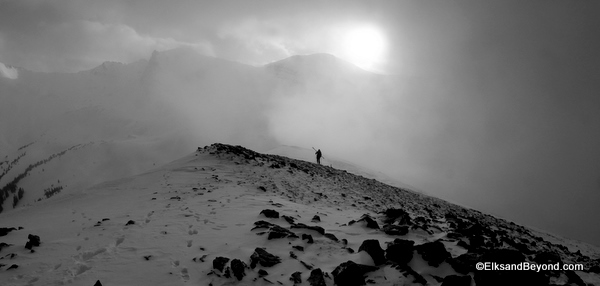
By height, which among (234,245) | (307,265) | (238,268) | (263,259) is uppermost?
(307,265)

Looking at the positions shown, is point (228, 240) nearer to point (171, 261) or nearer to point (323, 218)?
point (171, 261)

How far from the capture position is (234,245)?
374 inches

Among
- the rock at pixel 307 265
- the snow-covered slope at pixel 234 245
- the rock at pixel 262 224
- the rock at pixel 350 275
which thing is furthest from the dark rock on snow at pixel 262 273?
the rock at pixel 262 224

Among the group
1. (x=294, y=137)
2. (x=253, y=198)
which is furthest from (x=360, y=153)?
(x=253, y=198)

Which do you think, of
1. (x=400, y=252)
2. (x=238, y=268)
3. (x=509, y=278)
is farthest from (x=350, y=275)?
(x=509, y=278)

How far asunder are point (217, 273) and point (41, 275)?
5.02 meters

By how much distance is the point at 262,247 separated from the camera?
9.09m

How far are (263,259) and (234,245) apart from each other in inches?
78.7

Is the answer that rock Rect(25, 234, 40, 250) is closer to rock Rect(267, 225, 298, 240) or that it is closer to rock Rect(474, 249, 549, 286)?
rock Rect(267, 225, 298, 240)

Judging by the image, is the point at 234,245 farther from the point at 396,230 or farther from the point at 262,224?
the point at 396,230

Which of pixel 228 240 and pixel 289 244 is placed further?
pixel 228 240

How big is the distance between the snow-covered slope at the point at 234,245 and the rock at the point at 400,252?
26 mm

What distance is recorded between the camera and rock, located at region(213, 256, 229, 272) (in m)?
7.69

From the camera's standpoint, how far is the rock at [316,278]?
6682 millimetres
